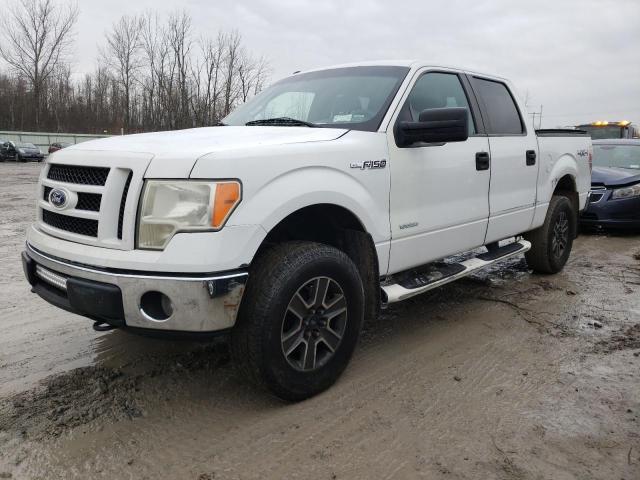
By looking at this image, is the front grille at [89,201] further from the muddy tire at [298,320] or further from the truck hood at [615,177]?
the truck hood at [615,177]

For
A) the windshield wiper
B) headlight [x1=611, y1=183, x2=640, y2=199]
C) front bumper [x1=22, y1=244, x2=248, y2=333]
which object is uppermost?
the windshield wiper

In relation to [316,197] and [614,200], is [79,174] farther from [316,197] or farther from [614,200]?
[614,200]

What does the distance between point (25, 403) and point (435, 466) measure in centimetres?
223

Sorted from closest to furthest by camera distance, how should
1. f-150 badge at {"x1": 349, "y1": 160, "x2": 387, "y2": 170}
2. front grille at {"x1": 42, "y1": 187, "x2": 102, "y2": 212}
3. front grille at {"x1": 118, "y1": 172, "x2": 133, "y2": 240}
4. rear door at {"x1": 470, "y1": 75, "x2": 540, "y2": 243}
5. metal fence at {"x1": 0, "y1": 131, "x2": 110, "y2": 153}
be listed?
front grille at {"x1": 118, "y1": 172, "x2": 133, "y2": 240} < front grille at {"x1": 42, "y1": 187, "x2": 102, "y2": 212} < f-150 badge at {"x1": 349, "y1": 160, "x2": 387, "y2": 170} < rear door at {"x1": 470, "y1": 75, "x2": 540, "y2": 243} < metal fence at {"x1": 0, "y1": 131, "x2": 110, "y2": 153}

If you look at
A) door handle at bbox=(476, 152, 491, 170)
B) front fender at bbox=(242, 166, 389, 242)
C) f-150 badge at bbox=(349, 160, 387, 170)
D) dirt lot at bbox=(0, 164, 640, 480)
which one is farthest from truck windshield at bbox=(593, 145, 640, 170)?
front fender at bbox=(242, 166, 389, 242)

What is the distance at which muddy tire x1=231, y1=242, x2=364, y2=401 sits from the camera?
2645 mm

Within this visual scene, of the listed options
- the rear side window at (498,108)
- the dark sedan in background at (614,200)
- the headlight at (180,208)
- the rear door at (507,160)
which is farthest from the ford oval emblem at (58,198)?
the dark sedan in background at (614,200)

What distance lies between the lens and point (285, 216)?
2732mm

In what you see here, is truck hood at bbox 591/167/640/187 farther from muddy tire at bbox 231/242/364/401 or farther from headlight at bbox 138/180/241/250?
headlight at bbox 138/180/241/250

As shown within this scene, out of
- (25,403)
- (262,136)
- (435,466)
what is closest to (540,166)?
(262,136)

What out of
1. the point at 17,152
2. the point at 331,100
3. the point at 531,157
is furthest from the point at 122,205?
the point at 17,152

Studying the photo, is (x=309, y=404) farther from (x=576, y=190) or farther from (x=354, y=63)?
(x=576, y=190)

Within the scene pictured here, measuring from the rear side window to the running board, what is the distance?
3.48 feet

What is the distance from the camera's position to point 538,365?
3.50 metres
